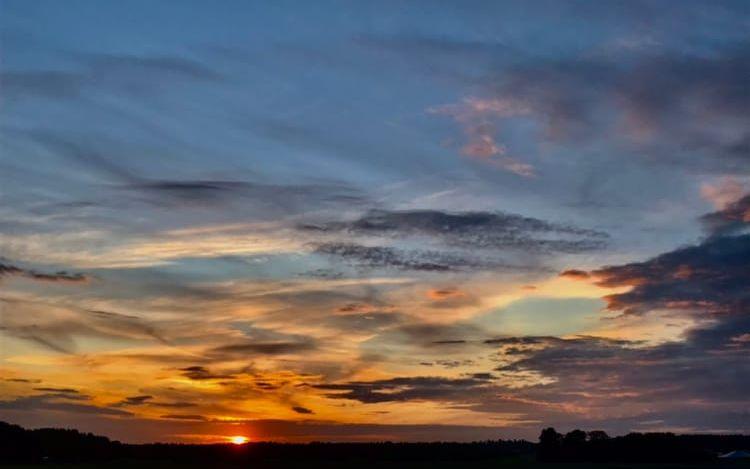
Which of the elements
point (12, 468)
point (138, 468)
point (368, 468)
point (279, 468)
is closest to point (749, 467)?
point (368, 468)

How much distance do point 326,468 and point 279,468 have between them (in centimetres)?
1365

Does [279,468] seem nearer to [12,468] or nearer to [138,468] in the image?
[138,468]

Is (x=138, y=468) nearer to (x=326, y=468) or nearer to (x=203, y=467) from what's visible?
(x=203, y=467)

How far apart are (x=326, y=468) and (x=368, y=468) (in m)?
9.43

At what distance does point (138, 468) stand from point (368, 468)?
50289mm

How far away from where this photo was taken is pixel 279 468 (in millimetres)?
188750

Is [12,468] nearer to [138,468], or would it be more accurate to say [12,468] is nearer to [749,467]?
[138,468]

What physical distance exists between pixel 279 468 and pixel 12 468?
5284 centimetres

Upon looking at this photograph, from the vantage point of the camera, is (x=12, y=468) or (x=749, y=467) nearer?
(x=12, y=468)

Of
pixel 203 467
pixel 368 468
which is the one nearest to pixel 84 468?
pixel 203 467

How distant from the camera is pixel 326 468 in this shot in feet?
650

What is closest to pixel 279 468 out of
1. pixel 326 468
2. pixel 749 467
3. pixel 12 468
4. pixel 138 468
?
pixel 326 468

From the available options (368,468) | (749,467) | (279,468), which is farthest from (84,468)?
(749,467)

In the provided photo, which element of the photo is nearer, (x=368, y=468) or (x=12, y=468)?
(x=12, y=468)
